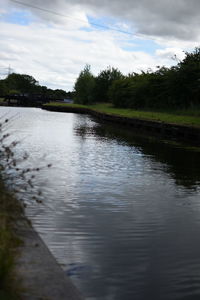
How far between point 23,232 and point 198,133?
21.4m

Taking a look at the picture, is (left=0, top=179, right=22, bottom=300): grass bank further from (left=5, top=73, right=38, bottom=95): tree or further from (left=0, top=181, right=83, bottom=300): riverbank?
(left=5, top=73, right=38, bottom=95): tree

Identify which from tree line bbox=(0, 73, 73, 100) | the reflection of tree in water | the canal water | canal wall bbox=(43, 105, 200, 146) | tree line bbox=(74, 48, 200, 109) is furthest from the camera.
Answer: tree line bbox=(0, 73, 73, 100)

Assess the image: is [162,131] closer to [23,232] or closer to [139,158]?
[139,158]

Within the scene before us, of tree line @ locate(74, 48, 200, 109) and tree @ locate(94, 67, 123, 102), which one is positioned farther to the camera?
tree @ locate(94, 67, 123, 102)

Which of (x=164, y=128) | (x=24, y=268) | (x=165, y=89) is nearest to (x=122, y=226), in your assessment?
(x=24, y=268)

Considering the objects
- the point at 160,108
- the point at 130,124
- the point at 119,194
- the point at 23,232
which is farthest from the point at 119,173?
the point at 160,108

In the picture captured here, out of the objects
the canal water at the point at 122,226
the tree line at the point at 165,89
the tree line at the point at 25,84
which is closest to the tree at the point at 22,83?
the tree line at the point at 25,84

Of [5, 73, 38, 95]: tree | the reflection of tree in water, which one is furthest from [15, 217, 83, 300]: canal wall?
[5, 73, 38, 95]: tree

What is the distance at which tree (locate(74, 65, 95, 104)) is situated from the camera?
3524 inches

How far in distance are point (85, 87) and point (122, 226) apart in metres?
85.8

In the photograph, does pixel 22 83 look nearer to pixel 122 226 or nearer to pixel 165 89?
pixel 165 89

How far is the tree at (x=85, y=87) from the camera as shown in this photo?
89500 mm

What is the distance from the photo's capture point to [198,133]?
25.8m

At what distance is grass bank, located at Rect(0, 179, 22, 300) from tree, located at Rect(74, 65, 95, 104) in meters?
Result: 84.3
